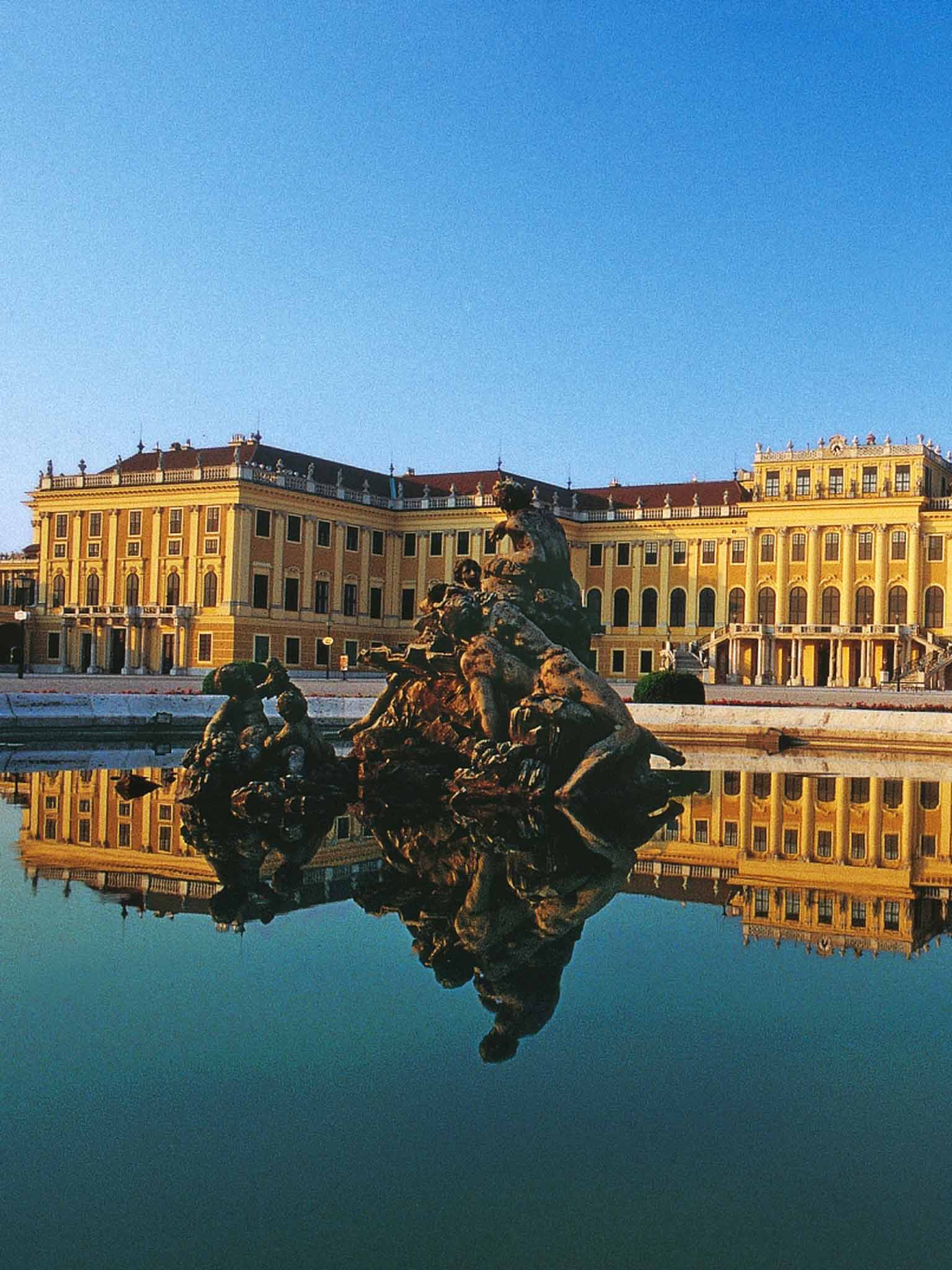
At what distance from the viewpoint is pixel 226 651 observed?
6212cm

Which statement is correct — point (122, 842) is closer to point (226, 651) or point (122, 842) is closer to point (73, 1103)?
point (73, 1103)

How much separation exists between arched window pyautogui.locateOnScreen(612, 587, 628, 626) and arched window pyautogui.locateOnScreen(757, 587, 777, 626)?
289 inches

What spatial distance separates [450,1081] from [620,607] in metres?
68.1

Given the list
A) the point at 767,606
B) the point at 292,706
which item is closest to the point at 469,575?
the point at 292,706

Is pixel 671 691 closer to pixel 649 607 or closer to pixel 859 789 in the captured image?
pixel 859 789

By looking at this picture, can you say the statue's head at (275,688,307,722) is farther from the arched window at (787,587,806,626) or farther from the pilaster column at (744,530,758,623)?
the arched window at (787,587,806,626)

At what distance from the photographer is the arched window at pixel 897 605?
65812 mm

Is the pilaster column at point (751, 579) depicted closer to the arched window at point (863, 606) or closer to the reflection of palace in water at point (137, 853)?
the arched window at point (863, 606)

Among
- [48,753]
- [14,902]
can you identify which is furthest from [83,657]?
[14,902]

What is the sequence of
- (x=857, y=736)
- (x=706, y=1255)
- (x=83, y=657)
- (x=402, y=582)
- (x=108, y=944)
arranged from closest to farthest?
(x=706, y=1255)
(x=108, y=944)
(x=857, y=736)
(x=83, y=657)
(x=402, y=582)

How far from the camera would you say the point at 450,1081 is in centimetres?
523

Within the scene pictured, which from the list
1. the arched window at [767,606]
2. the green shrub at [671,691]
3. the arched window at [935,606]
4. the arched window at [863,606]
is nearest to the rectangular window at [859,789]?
the green shrub at [671,691]

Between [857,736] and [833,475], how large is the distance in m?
44.6

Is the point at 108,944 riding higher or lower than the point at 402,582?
lower
